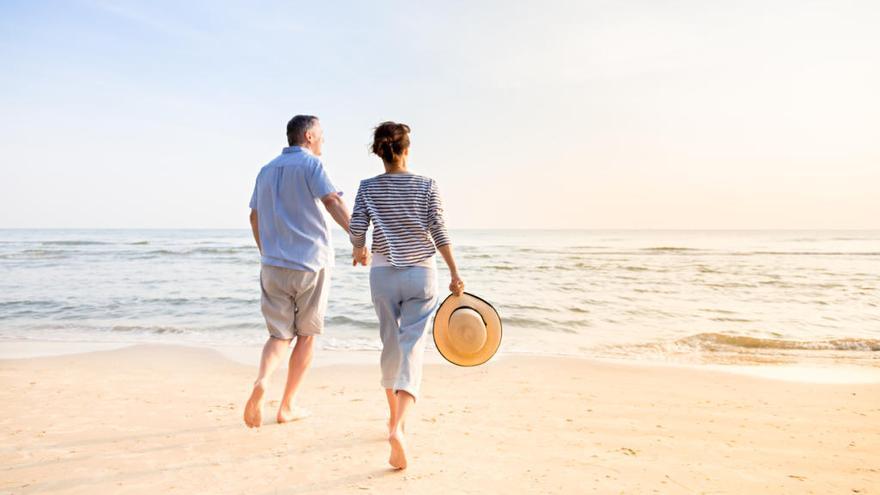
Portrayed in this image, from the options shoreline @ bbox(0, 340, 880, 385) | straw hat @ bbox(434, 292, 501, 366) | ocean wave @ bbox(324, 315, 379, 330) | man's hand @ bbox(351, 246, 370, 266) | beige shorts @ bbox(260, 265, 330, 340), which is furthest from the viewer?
ocean wave @ bbox(324, 315, 379, 330)

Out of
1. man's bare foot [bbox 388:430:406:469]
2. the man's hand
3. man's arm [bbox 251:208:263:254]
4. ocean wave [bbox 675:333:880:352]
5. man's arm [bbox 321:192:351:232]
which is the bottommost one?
ocean wave [bbox 675:333:880:352]

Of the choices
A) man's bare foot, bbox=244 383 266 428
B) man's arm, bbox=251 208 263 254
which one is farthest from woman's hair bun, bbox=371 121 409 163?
man's bare foot, bbox=244 383 266 428

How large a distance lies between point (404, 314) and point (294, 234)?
945 millimetres

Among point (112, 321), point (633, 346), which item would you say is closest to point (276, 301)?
point (633, 346)

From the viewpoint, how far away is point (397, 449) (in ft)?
9.35

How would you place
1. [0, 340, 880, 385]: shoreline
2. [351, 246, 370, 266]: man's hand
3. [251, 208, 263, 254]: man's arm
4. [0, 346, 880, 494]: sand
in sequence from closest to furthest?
[0, 346, 880, 494]: sand → [351, 246, 370, 266]: man's hand → [251, 208, 263, 254]: man's arm → [0, 340, 880, 385]: shoreline

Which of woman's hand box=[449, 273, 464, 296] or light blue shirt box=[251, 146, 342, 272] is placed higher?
light blue shirt box=[251, 146, 342, 272]

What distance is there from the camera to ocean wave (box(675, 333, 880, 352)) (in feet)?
24.4

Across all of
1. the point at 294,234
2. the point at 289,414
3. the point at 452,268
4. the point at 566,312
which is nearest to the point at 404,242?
the point at 452,268

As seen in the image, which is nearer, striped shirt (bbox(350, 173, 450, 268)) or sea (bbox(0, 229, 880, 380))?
striped shirt (bbox(350, 173, 450, 268))

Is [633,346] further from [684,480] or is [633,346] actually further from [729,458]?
[684,480]

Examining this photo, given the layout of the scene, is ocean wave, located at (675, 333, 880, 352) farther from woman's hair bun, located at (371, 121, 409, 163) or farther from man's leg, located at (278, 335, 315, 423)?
woman's hair bun, located at (371, 121, 409, 163)

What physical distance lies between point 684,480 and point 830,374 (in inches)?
164

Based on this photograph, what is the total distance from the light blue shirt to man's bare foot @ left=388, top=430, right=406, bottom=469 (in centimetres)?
119
